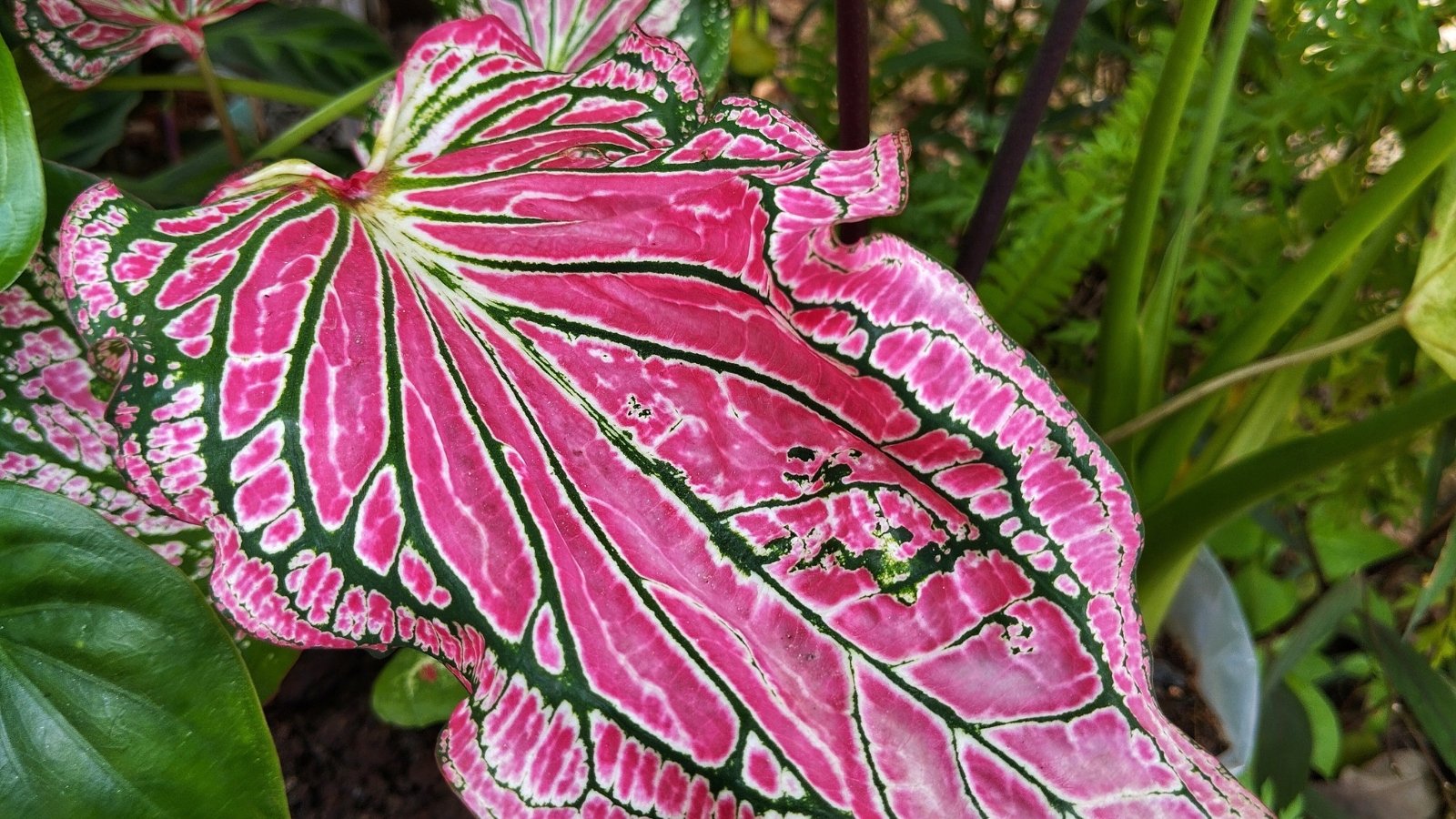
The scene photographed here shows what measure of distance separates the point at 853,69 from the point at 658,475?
0.27m

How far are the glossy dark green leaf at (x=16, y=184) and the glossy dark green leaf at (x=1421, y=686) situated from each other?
0.86 meters

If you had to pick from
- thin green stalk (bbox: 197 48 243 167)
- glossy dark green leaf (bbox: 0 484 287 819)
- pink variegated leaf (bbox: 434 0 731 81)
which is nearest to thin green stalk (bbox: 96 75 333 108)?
thin green stalk (bbox: 197 48 243 167)

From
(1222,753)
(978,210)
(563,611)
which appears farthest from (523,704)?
(1222,753)

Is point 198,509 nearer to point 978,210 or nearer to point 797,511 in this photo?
point 797,511

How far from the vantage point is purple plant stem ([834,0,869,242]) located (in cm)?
53

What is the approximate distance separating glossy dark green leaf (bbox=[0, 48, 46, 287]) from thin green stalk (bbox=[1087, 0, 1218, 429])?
0.56 meters

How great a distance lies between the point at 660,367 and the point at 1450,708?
590 millimetres

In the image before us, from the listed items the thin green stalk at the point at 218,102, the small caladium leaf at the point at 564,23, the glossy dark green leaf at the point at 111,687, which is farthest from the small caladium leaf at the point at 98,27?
the glossy dark green leaf at the point at 111,687

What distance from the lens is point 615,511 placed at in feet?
1.47

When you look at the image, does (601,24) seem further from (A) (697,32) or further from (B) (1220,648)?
(B) (1220,648)

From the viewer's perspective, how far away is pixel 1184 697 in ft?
2.64

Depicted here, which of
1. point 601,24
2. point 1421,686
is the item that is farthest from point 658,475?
point 1421,686

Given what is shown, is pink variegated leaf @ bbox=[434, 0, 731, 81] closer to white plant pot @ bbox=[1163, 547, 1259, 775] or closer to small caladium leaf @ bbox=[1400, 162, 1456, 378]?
small caladium leaf @ bbox=[1400, 162, 1456, 378]

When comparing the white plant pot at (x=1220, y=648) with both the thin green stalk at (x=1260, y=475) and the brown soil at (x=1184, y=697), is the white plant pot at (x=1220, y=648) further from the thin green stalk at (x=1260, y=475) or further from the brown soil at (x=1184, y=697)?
the thin green stalk at (x=1260, y=475)
